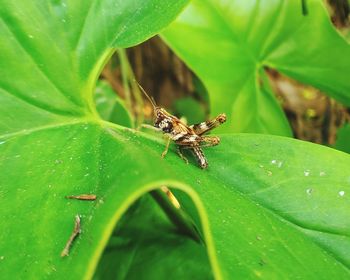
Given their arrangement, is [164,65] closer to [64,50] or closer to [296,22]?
[296,22]

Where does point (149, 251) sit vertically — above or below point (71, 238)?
below

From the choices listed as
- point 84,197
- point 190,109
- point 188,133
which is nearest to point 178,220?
point 188,133

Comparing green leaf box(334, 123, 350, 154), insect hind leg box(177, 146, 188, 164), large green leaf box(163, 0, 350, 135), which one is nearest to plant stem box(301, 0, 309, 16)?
large green leaf box(163, 0, 350, 135)

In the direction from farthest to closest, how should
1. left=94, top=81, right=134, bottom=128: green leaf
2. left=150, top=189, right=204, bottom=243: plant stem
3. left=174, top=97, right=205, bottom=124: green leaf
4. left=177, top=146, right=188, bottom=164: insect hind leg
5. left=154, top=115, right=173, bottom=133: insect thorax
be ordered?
1. left=174, top=97, right=205, bottom=124: green leaf
2. left=94, top=81, right=134, bottom=128: green leaf
3. left=150, top=189, right=204, bottom=243: plant stem
4. left=154, top=115, right=173, bottom=133: insect thorax
5. left=177, top=146, right=188, bottom=164: insect hind leg

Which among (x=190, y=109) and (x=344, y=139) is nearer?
(x=344, y=139)

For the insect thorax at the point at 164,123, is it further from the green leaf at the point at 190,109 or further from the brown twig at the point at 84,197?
the green leaf at the point at 190,109

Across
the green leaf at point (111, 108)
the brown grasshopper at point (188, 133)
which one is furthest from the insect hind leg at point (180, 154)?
Result: the green leaf at point (111, 108)

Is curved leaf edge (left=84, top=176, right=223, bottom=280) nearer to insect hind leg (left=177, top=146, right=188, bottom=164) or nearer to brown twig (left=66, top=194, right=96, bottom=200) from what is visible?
brown twig (left=66, top=194, right=96, bottom=200)

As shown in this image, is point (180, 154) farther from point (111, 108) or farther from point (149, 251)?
point (111, 108)
